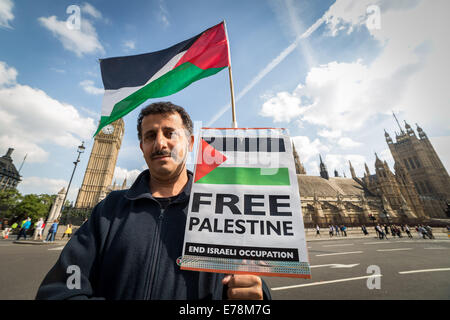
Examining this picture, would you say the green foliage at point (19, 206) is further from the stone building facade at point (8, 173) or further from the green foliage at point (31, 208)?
the stone building facade at point (8, 173)

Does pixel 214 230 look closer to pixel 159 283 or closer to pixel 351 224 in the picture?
pixel 159 283

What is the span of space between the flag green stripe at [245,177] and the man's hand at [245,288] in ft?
2.67

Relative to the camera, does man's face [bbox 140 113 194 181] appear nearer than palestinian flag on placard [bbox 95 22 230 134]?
Yes

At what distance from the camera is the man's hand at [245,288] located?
1.31 metres

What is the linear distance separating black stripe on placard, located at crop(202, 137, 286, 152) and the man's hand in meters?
1.18

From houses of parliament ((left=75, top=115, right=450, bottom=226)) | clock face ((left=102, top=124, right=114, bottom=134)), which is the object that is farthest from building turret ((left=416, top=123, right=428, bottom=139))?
clock face ((left=102, top=124, right=114, bottom=134))

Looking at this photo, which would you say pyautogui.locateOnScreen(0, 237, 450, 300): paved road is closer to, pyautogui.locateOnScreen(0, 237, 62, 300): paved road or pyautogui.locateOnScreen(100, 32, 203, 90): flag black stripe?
pyautogui.locateOnScreen(0, 237, 62, 300): paved road

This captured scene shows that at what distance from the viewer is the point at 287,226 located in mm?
1558

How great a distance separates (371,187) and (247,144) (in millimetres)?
62068

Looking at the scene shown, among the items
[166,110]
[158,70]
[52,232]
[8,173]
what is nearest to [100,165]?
[8,173]

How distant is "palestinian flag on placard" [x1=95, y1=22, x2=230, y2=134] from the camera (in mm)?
3223
